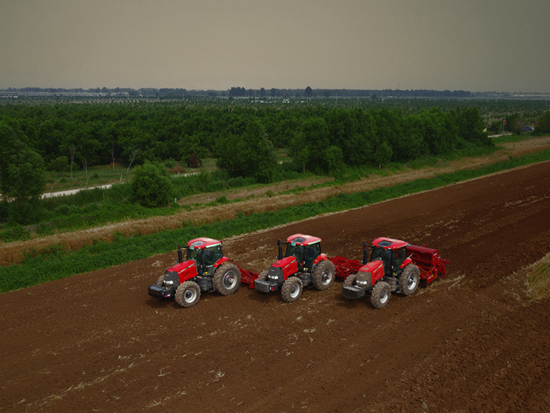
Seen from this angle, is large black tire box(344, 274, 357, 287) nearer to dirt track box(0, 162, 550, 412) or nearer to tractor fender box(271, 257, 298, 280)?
dirt track box(0, 162, 550, 412)

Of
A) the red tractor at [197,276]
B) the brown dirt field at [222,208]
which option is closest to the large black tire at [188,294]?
the red tractor at [197,276]

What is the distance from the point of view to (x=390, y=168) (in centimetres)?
4916

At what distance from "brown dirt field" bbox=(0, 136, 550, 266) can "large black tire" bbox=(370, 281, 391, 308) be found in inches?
630

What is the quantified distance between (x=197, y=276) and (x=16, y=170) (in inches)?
934

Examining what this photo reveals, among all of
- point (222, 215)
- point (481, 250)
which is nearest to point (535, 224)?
point (481, 250)

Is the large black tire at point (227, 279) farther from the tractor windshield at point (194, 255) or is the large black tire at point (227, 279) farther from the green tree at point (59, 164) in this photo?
the green tree at point (59, 164)

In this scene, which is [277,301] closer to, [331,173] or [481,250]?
[481,250]

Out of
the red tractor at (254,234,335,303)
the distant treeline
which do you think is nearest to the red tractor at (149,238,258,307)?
the red tractor at (254,234,335,303)

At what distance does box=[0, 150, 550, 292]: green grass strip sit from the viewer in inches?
760

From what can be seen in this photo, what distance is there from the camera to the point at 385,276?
50.2ft

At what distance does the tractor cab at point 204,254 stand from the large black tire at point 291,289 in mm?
2971

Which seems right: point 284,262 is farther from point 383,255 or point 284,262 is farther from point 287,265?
point 383,255

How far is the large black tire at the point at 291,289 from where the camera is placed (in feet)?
49.6

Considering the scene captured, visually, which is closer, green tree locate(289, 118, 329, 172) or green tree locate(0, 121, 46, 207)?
green tree locate(0, 121, 46, 207)
